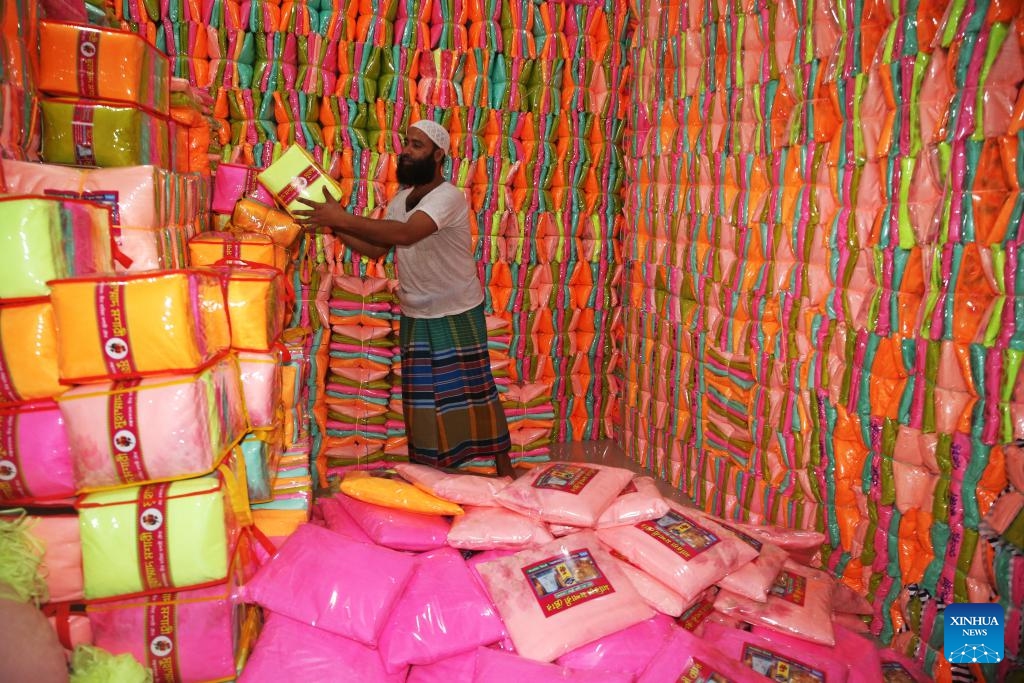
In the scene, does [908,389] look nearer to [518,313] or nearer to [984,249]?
[984,249]

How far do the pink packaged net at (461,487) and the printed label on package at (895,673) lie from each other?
1.07 metres

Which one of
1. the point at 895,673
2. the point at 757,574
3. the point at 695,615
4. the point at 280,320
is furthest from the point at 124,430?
the point at 895,673

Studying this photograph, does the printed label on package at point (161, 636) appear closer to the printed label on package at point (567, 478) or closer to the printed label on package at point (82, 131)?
the printed label on package at point (567, 478)

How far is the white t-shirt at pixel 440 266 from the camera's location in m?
2.49

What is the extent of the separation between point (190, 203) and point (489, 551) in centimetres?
141

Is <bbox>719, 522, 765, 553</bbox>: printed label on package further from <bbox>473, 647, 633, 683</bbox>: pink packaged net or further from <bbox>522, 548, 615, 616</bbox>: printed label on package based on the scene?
Answer: <bbox>473, 647, 633, 683</bbox>: pink packaged net

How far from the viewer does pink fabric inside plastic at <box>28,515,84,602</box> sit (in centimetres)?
141

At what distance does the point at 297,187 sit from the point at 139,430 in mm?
1295

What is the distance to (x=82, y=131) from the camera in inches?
71.2

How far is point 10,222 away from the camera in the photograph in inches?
52.1

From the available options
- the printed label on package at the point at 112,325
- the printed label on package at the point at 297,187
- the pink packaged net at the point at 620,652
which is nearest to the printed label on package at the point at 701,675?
the pink packaged net at the point at 620,652

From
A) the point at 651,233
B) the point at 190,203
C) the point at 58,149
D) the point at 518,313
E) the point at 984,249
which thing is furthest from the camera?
the point at 518,313

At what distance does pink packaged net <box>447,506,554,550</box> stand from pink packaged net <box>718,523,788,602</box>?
491 millimetres

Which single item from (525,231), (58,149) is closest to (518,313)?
(525,231)
